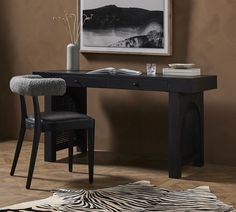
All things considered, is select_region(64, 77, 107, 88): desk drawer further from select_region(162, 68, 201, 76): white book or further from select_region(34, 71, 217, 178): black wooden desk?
select_region(162, 68, 201, 76): white book

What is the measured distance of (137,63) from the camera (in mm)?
5445

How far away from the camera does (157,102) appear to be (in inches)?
212

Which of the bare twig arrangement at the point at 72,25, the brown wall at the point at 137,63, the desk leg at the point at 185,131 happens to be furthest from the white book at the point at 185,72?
the bare twig arrangement at the point at 72,25

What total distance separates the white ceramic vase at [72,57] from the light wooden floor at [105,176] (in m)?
0.74

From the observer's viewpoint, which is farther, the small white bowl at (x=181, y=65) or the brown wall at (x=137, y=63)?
the brown wall at (x=137, y=63)

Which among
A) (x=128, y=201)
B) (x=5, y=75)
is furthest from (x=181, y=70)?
(x=5, y=75)

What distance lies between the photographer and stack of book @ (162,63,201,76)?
479 cm

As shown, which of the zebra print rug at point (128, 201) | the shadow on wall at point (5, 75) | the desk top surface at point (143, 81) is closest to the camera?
the zebra print rug at point (128, 201)

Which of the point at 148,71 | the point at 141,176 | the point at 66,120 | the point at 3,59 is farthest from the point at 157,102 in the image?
the point at 3,59

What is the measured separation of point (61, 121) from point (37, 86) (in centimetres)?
30

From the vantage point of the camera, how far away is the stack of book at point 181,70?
479 centimetres

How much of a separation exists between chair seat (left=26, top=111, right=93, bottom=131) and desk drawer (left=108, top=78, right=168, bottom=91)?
1.60 feet

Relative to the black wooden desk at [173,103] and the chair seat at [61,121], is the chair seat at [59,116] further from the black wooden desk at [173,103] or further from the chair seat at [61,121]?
the black wooden desk at [173,103]

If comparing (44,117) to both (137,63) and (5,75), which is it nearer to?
(137,63)
